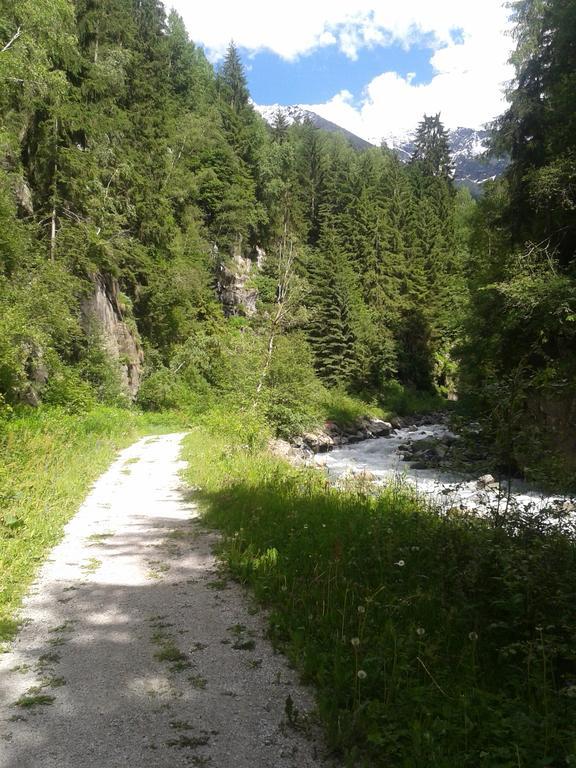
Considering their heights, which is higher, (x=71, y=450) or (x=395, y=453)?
(x=71, y=450)

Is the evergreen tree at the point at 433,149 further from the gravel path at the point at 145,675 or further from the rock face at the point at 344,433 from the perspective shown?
the gravel path at the point at 145,675

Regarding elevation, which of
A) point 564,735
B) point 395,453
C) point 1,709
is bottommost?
point 395,453

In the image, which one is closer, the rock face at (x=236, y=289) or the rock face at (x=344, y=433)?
the rock face at (x=344, y=433)

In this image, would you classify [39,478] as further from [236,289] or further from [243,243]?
[243,243]

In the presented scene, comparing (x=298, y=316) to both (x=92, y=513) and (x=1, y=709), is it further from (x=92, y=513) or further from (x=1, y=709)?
(x=1, y=709)

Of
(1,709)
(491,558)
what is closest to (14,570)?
(1,709)

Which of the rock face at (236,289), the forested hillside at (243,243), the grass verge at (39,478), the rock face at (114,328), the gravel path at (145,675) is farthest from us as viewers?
the rock face at (236,289)

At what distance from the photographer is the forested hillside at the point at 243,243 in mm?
14648

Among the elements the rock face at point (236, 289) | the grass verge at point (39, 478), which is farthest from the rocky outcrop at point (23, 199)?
the rock face at point (236, 289)

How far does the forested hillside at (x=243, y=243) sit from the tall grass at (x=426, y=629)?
1.21 m

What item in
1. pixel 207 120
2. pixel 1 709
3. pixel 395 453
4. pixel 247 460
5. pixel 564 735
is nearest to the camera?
pixel 564 735

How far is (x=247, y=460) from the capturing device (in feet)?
39.1

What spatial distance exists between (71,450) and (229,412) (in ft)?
22.4

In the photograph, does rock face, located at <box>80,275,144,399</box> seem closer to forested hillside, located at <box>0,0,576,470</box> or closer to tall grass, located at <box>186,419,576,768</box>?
forested hillside, located at <box>0,0,576,470</box>
